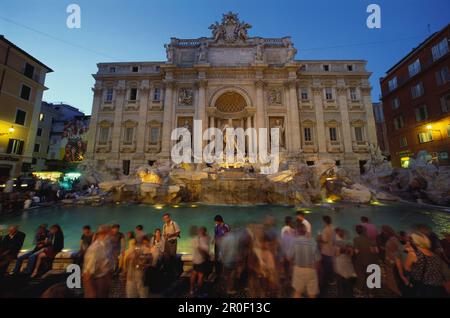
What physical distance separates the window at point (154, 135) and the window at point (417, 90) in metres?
29.6

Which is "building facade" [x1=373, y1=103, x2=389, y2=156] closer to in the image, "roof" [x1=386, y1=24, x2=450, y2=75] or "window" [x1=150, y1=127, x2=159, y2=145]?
"roof" [x1=386, y1=24, x2=450, y2=75]

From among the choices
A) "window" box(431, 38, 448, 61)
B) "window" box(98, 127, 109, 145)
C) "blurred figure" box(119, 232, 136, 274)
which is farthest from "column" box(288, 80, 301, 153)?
"window" box(98, 127, 109, 145)

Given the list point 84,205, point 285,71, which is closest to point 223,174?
point 84,205

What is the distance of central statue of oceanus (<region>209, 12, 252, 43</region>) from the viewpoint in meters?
21.9

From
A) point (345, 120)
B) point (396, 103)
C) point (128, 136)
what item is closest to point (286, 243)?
point (128, 136)

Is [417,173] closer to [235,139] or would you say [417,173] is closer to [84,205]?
[235,139]

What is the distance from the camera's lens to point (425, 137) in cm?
1917

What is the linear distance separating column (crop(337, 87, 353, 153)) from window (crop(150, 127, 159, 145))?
853 inches

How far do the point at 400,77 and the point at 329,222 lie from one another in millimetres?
29387

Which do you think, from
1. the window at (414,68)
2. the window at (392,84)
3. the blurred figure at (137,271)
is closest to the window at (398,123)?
the window at (392,84)
